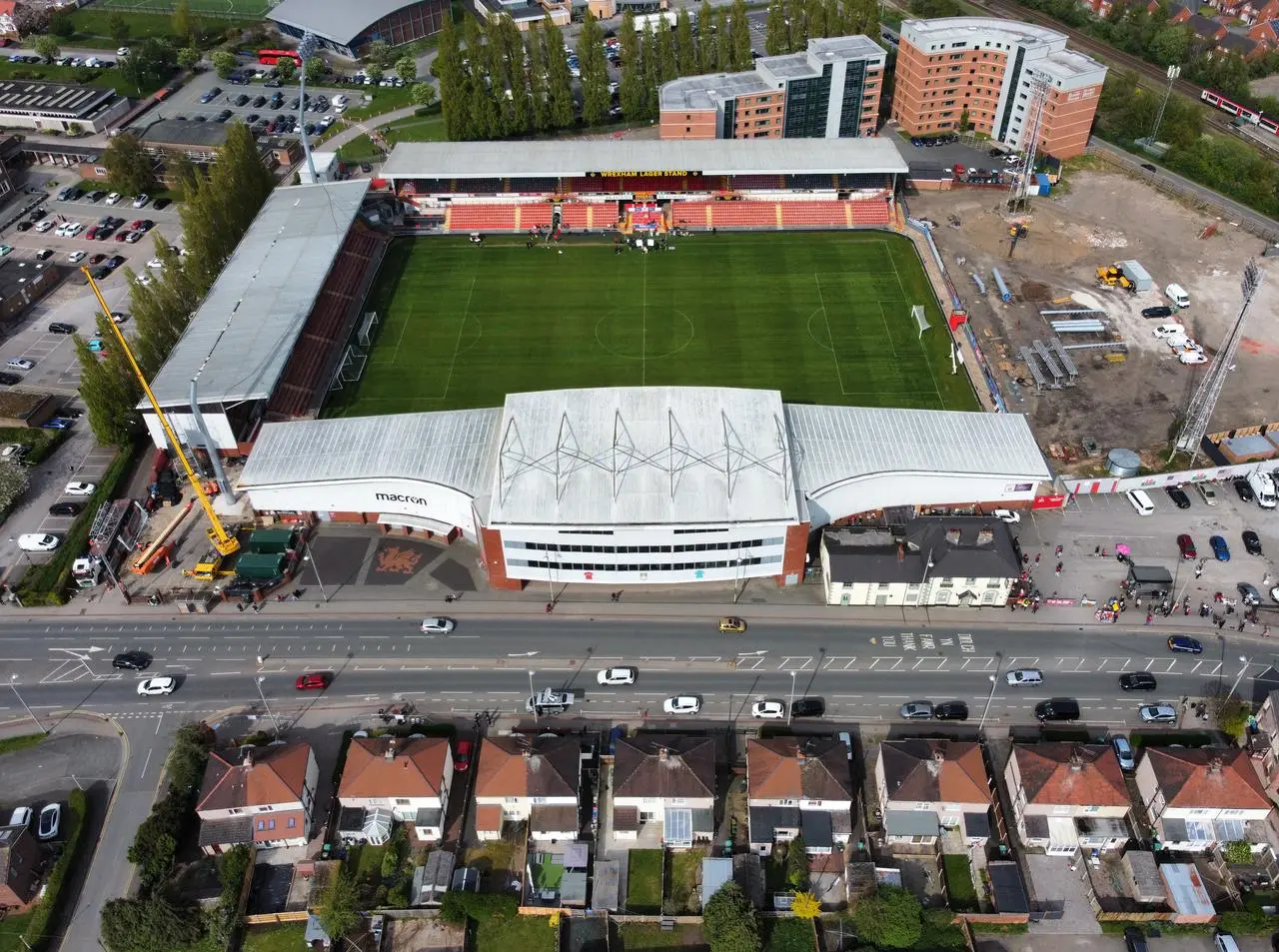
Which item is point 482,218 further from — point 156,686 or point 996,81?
point 996,81

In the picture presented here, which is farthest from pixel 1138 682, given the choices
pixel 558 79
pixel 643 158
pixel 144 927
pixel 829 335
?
pixel 558 79

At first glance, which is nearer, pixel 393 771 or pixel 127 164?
pixel 393 771

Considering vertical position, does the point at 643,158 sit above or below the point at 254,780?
above

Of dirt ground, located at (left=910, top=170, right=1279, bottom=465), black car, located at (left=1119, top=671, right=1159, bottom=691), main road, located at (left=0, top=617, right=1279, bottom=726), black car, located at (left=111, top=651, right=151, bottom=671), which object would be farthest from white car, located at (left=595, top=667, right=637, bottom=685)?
dirt ground, located at (left=910, top=170, right=1279, bottom=465)

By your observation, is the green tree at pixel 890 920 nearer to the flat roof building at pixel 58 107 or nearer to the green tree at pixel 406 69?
the green tree at pixel 406 69

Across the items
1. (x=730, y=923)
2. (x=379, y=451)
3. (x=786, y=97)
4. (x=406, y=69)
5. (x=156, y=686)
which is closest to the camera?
(x=730, y=923)

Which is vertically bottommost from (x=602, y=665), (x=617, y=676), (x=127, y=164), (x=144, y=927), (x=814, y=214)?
(x=602, y=665)

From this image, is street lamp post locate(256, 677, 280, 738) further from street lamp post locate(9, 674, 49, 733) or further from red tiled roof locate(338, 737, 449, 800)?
street lamp post locate(9, 674, 49, 733)

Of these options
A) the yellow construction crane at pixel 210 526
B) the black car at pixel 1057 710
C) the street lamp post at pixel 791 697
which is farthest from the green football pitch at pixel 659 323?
the black car at pixel 1057 710
